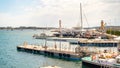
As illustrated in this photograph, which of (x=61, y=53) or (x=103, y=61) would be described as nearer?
(x=103, y=61)

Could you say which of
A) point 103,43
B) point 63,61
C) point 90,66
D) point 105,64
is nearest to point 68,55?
point 63,61

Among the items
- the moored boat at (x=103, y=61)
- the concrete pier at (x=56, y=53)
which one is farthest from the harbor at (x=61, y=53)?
the moored boat at (x=103, y=61)

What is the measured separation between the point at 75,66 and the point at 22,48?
104 feet

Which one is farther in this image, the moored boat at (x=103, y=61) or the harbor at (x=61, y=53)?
the harbor at (x=61, y=53)

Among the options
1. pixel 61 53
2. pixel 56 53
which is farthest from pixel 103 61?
pixel 56 53

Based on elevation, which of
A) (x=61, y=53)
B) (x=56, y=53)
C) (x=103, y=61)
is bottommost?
(x=56, y=53)

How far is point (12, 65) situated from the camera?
189 feet

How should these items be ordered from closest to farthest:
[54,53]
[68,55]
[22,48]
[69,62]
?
1. [69,62]
2. [68,55]
3. [54,53]
4. [22,48]

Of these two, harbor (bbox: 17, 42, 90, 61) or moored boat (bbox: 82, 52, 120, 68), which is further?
harbor (bbox: 17, 42, 90, 61)

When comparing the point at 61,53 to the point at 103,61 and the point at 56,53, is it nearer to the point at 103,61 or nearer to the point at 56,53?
the point at 56,53

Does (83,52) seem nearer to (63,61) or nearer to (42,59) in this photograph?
(63,61)

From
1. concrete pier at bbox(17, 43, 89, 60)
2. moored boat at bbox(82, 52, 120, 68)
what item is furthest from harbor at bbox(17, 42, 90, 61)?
moored boat at bbox(82, 52, 120, 68)

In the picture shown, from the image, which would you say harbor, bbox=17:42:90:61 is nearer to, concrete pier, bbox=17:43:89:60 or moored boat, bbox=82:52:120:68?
concrete pier, bbox=17:43:89:60

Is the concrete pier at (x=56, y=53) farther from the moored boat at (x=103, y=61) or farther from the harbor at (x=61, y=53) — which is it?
the moored boat at (x=103, y=61)
